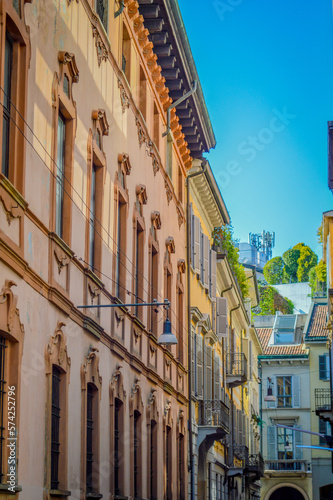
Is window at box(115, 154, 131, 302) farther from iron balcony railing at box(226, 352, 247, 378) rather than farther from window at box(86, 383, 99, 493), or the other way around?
iron balcony railing at box(226, 352, 247, 378)

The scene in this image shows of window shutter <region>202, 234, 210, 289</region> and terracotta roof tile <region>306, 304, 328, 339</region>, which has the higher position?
terracotta roof tile <region>306, 304, 328, 339</region>

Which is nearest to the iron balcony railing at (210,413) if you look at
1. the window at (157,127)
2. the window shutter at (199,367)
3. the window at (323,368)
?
the window shutter at (199,367)

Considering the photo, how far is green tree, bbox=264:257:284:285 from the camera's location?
5857 inches

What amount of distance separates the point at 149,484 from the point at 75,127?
10.1 m

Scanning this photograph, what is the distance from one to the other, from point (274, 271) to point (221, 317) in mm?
114055

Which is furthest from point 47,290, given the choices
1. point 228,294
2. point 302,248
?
point 302,248

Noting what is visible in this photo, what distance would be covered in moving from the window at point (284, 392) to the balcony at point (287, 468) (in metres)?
3.95

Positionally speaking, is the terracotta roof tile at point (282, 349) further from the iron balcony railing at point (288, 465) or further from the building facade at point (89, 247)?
the building facade at point (89, 247)

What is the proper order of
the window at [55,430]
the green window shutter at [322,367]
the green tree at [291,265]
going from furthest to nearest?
the green tree at [291,265] < the green window shutter at [322,367] < the window at [55,430]

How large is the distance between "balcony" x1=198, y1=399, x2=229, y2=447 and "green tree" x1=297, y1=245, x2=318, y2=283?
4438 inches

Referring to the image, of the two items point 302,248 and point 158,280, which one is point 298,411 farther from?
point 302,248

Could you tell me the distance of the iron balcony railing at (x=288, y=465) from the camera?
6366cm

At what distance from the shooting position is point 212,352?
Result: 3519 cm

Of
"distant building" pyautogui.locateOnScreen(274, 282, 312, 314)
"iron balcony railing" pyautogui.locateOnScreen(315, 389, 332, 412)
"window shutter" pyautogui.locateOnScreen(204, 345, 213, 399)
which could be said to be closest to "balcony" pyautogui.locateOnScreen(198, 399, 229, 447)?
"window shutter" pyautogui.locateOnScreen(204, 345, 213, 399)
